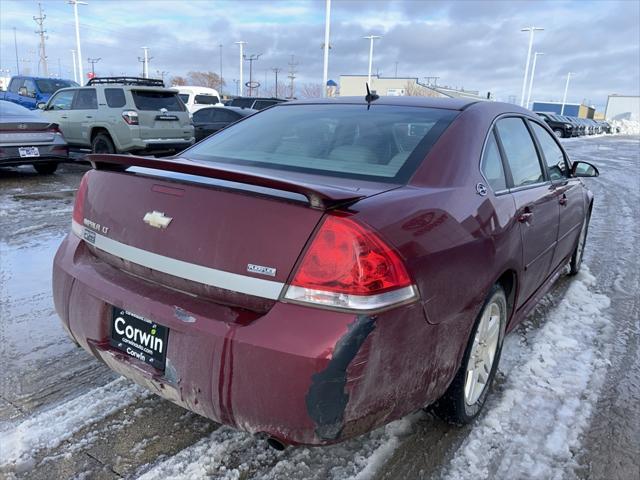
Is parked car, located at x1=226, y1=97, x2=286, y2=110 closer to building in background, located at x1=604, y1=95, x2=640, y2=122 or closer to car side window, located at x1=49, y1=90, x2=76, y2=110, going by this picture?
car side window, located at x1=49, y1=90, x2=76, y2=110

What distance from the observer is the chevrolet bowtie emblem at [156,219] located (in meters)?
2.04

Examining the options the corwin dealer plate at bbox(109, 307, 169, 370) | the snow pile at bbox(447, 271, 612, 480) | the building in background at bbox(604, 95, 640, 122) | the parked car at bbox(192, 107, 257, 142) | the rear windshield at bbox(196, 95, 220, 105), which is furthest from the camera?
the building in background at bbox(604, 95, 640, 122)

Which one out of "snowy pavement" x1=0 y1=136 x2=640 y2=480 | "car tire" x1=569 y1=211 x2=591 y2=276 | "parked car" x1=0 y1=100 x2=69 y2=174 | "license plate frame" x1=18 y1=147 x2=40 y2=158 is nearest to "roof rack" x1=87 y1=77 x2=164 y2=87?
"parked car" x1=0 y1=100 x2=69 y2=174

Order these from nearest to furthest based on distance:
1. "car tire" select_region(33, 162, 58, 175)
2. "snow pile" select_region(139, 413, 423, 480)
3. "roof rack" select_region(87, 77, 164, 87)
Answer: "snow pile" select_region(139, 413, 423, 480) < "car tire" select_region(33, 162, 58, 175) < "roof rack" select_region(87, 77, 164, 87)

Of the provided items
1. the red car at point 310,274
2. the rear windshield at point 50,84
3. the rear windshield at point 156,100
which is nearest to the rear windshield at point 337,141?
the red car at point 310,274

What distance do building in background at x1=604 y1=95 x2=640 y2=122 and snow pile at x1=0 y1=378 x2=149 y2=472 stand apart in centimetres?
9727

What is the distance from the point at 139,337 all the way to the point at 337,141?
4.58ft

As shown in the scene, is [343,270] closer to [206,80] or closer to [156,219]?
[156,219]

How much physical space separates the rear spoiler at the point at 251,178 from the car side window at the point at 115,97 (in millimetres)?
8970

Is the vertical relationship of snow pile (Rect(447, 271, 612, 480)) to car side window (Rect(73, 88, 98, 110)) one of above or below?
below

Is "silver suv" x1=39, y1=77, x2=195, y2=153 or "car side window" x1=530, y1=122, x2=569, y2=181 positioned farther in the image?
"silver suv" x1=39, y1=77, x2=195, y2=153

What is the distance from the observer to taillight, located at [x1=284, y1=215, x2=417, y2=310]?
1.76 meters

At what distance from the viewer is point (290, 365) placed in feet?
5.71

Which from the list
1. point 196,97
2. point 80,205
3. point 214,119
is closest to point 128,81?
point 214,119
